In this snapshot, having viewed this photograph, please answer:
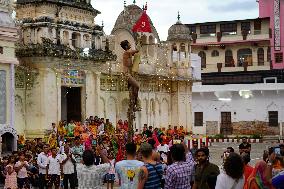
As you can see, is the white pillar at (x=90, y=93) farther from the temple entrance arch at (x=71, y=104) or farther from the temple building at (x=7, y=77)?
the temple building at (x=7, y=77)

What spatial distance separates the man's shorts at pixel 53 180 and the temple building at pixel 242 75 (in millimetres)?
27730

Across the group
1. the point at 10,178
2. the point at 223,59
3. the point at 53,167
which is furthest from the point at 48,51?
the point at 223,59

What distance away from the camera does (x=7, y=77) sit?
21094mm

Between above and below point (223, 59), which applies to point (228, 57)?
above

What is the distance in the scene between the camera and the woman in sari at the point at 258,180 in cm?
738

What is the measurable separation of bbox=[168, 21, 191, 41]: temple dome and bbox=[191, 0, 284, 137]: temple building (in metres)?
7.39

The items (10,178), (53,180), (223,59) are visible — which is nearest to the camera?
(10,178)

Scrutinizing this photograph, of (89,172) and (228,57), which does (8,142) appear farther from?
(228,57)

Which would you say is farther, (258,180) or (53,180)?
(53,180)

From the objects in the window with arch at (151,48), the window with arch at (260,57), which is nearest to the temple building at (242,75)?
the window with arch at (260,57)

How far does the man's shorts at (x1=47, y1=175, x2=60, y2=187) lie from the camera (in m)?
16.1

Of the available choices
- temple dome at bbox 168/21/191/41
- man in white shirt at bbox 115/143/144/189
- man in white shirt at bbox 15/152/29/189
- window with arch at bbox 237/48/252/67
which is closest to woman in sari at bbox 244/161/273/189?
man in white shirt at bbox 115/143/144/189

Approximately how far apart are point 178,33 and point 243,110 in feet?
31.6

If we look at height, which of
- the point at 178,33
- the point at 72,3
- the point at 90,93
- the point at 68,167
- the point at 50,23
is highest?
the point at 72,3
